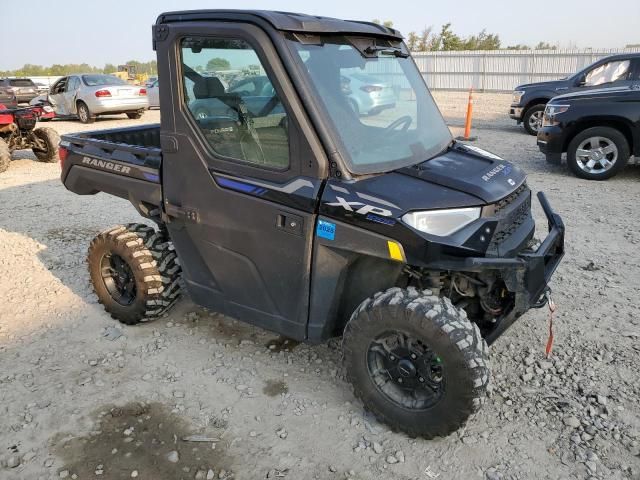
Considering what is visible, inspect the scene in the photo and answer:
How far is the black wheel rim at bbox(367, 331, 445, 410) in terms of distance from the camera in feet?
9.30

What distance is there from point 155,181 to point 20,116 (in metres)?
8.46

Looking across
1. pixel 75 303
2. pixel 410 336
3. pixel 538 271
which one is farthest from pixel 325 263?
pixel 75 303

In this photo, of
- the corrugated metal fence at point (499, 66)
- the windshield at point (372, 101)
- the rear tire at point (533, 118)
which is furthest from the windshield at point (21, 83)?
the windshield at point (372, 101)

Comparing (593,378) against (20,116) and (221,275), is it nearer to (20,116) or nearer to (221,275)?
(221,275)

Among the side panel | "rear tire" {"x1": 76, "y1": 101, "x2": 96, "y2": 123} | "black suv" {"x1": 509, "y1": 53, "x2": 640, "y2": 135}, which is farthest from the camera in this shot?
"rear tire" {"x1": 76, "y1": 101, "x2": 96, "y2": 123}

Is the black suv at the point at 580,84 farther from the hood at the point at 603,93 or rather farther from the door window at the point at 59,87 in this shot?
the door window at the point at 59,87

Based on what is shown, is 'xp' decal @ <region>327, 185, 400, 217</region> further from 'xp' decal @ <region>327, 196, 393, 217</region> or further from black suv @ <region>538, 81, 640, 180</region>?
black suv @ <region>538, 81, 640, 180</region>

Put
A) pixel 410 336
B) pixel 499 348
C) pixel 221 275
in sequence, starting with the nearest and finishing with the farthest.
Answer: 1. pixel 410 336
2. pixel 221 275
3. pixel 499 348

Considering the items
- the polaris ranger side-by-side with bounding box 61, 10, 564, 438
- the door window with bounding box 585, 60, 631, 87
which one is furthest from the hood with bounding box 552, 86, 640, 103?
the polaris ranger side-by-side with bounding box 61, 10, 564, 438

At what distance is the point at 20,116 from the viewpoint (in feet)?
34.2

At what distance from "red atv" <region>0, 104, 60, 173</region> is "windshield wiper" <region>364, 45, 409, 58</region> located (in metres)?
8.99

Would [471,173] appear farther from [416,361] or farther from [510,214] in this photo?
[416,361]

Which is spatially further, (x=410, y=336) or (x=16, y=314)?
(x=16, y=314)

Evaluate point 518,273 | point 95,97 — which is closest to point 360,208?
point 518,273
